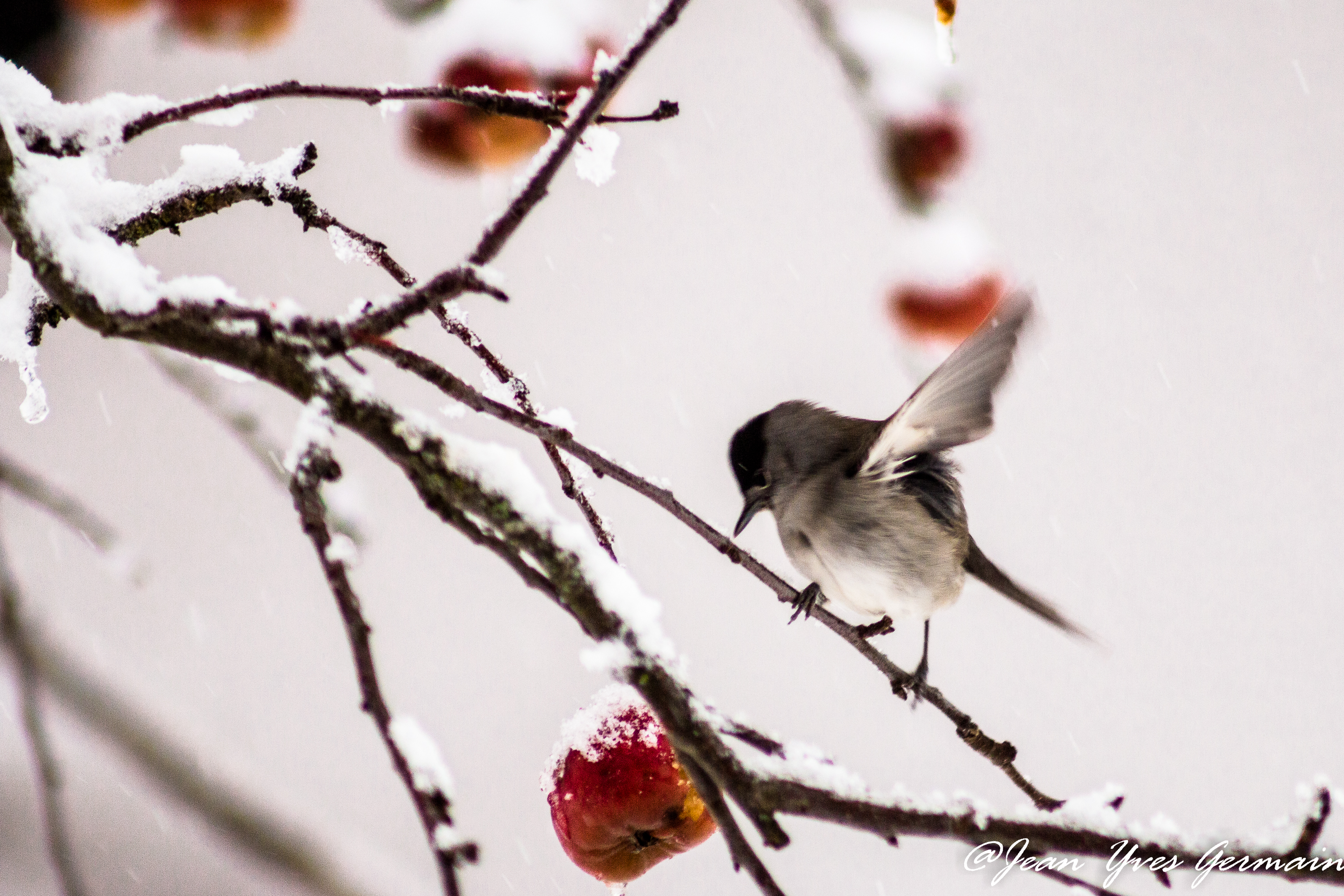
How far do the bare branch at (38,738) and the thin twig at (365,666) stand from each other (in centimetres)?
9

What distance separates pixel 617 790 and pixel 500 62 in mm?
400

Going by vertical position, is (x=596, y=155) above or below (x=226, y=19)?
below

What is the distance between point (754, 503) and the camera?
0.84 metres

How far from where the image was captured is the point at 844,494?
79 cm

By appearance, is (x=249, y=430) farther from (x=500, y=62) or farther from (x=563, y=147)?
(x=500, y=62)

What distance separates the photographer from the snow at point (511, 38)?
1.74ft

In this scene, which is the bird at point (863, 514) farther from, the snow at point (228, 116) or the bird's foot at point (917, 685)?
the snow at point (228, 116)

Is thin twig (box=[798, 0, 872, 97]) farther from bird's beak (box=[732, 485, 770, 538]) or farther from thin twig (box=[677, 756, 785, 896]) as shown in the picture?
bird's beak (box=[732, 485, 770, 538])

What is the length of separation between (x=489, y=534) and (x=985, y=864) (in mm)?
283

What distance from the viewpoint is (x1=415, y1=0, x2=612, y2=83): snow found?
20.9 inches

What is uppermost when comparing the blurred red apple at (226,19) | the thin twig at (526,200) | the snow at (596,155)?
the blurred red apple at (226,19)

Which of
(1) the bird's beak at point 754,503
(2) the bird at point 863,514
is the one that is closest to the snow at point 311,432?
(2) the bird at point 863,514

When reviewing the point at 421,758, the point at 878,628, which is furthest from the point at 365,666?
the point at 878,628
